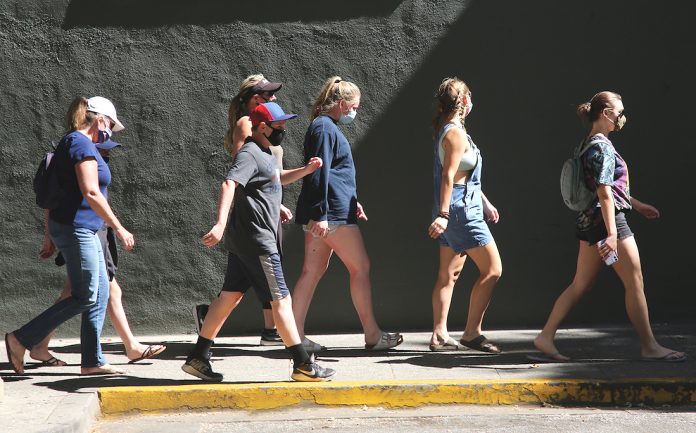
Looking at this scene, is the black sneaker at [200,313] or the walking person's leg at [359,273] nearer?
the black sneaker at [200,313]

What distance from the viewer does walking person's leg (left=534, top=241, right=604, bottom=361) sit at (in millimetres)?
7004

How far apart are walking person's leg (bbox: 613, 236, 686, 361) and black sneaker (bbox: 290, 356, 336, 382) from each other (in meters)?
2.07

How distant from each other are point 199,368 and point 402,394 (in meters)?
1.28

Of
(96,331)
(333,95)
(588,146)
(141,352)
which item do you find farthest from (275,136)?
(588,146)

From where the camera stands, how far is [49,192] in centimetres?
657

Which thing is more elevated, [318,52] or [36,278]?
[318,52]

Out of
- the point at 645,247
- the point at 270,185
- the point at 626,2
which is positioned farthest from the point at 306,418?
the point at 626,2

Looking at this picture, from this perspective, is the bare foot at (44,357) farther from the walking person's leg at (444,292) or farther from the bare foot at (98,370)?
the walking person's leg at (444,292)

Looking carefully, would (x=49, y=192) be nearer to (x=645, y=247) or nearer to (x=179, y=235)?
(x=179, y=235)

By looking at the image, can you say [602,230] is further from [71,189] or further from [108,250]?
[71,189]


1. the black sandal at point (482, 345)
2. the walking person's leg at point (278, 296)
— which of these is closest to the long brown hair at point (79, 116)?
the walking person's leg at point (278, 296)

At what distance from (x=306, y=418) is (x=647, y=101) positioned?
403 cm

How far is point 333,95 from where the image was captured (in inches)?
287

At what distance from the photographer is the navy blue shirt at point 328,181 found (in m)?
7.11
